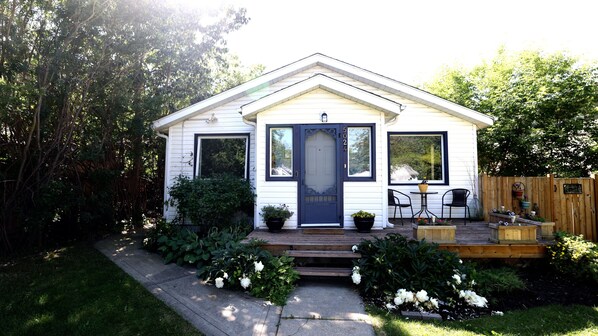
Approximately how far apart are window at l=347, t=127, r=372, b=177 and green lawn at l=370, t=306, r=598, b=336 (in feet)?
10.1

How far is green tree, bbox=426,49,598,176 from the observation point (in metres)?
8.45

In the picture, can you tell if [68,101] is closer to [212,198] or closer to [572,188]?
[212,198]

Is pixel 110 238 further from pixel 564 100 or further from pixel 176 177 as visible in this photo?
pixel 564 100

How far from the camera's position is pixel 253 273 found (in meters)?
3.95

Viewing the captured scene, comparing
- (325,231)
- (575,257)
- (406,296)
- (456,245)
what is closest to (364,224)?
(325,231)

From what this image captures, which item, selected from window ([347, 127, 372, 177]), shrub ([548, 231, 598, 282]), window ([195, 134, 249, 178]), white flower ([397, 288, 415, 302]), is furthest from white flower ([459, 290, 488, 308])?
window ([195, 134, 249, 178])

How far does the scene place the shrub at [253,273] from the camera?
12.4ft

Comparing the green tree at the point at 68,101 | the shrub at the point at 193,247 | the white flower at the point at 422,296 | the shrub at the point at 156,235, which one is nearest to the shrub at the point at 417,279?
the white flower at the point at 422,296

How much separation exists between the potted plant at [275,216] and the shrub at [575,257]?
178 inches

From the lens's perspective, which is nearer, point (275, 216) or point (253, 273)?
point (253, 273)

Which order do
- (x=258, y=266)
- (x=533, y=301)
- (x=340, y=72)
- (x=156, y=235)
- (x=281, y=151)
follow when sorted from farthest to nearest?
(x=340, y=72) < (x=281, y=151) < (x=156, y=235) < (x=258, y=266) < (x=533, y=301)

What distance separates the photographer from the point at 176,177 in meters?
7.36

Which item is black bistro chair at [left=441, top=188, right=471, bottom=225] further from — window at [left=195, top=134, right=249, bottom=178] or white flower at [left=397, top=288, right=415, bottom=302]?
window at [left=195, top=134, right=249, bottom=178]

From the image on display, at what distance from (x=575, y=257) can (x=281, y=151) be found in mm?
5200
